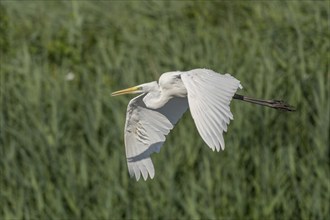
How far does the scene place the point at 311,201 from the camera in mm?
5441

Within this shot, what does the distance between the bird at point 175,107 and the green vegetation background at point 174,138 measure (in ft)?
3.46

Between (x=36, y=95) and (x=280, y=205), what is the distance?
1331 mm

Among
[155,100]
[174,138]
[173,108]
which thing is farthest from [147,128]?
[174,138]

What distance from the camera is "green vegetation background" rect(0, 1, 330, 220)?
17.7ft

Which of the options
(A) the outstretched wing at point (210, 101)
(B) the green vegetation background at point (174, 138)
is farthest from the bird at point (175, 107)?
(B) the green vegetation background at point (174, 138)

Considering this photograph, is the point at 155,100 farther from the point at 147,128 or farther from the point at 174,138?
the point at 174,138

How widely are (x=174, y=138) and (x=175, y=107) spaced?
126 centimetres

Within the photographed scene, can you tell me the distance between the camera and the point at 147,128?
4309 mm

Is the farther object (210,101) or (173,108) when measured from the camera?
(173,108)

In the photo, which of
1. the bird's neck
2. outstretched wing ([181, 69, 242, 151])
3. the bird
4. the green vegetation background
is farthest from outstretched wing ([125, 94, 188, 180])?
the green vegetation background

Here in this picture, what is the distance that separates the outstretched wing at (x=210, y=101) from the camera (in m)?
3.46

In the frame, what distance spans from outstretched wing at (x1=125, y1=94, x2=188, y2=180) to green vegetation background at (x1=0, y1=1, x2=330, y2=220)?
1072 mm

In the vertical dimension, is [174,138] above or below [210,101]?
below

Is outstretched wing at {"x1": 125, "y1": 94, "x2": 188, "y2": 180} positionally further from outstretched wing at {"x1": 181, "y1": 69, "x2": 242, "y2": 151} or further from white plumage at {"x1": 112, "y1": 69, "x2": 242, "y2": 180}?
outstretched wing at {"x1": 181, "y1": 69, "x2": 242, "y2": 151}
